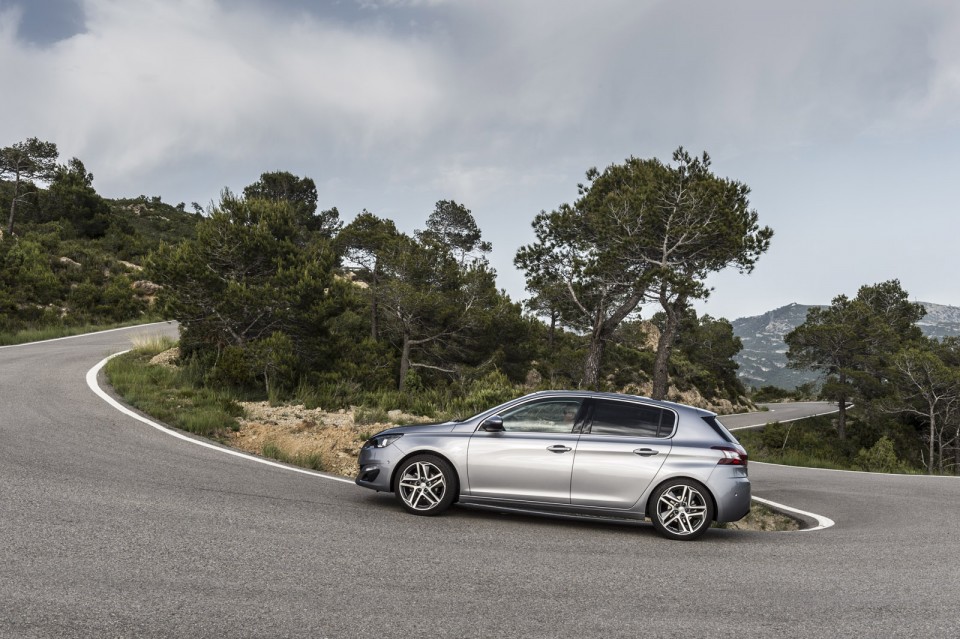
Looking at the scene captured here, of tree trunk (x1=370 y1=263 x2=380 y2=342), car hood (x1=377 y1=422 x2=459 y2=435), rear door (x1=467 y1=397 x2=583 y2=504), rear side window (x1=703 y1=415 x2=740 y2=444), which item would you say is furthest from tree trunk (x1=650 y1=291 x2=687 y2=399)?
car hood (x1=377 y1=422 x2=459 y2=435)

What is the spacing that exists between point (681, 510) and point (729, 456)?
78 cm

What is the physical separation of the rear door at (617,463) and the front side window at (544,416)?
25cm

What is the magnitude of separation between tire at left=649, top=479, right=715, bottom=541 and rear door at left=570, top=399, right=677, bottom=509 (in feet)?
0.70

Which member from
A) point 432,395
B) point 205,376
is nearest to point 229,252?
point 205,376

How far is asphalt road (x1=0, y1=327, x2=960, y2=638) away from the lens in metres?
3.79

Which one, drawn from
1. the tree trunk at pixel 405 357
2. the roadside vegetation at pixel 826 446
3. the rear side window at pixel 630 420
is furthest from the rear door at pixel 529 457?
the tree trunk at pixel 405 357

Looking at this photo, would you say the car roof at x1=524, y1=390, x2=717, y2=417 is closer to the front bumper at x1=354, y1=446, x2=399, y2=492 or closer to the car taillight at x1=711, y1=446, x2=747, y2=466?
the car taillight at x1=711, y1=446, x2=747, y2=466

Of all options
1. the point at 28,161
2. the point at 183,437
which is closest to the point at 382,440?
the point at 183,437

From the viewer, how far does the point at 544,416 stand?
695 cm

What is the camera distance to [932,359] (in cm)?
3425

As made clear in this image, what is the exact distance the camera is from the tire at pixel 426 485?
677 centimetres

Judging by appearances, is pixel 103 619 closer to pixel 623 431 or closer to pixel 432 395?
pixel 623 431

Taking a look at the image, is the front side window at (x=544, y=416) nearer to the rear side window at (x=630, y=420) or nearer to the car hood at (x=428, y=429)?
the rear side window at (x=630, y=420)

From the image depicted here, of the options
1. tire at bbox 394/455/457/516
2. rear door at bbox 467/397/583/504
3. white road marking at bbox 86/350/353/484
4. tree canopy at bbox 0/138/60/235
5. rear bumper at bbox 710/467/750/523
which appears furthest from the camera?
tree canopy at bbox 0/138/60/235
